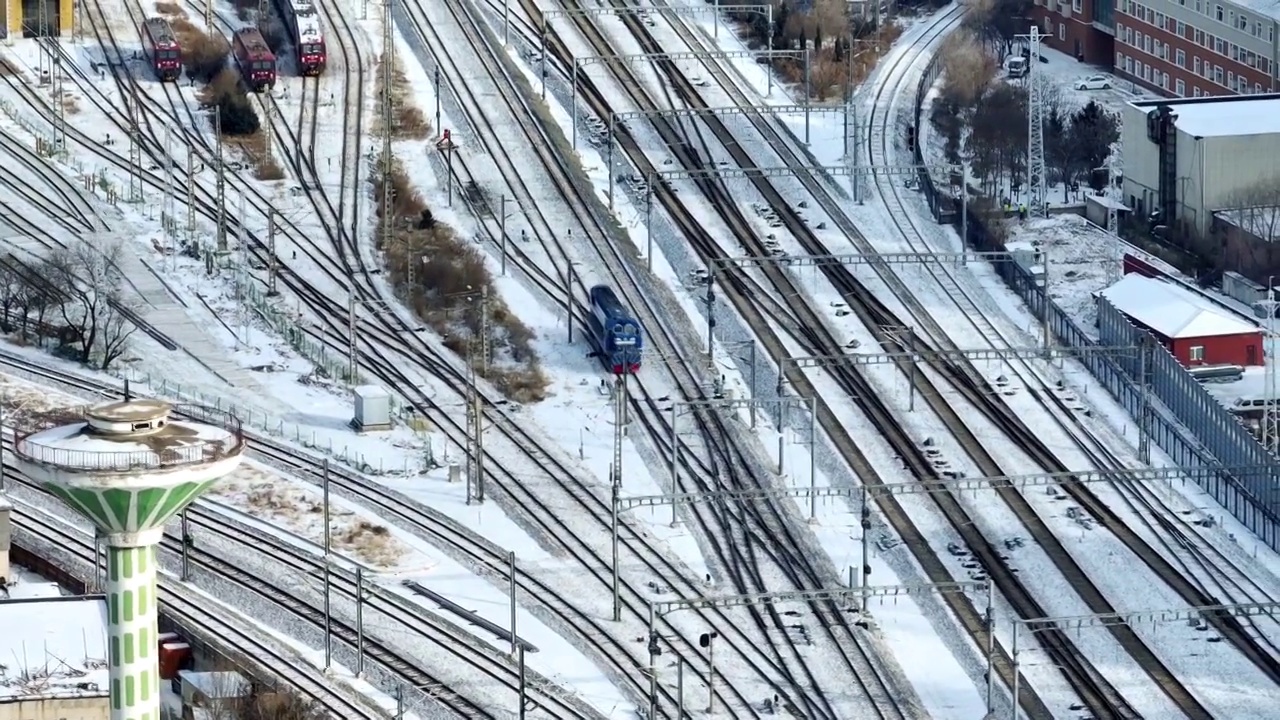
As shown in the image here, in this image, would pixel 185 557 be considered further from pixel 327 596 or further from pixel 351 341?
pixel 351 341

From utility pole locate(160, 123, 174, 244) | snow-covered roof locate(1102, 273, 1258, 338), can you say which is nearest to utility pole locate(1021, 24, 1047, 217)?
snow-covered roof locate(1102, 273, 1258, 338)

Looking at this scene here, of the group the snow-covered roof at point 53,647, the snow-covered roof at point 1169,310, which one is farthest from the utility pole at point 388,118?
the snow-covered roof at point 53,647

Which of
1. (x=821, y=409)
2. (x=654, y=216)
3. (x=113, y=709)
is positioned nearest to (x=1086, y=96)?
(x=654, y=216)

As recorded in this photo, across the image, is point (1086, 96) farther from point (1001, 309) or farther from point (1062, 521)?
point (1062, 521)

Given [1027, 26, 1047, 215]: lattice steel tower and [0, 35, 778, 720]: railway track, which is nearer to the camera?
[0, 35, 778, 720]: railway track

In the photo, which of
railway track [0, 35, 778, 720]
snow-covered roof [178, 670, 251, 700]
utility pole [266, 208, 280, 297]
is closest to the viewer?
snow-covered roof [178, 670, 251, 700]

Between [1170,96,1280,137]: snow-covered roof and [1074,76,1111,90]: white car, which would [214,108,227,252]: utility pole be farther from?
[1074,76,1111,90]: white car
